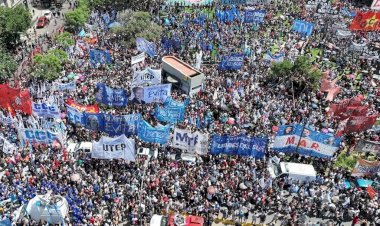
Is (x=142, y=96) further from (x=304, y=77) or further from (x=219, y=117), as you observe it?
(x=304, y=77)

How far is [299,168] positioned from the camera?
26.9m

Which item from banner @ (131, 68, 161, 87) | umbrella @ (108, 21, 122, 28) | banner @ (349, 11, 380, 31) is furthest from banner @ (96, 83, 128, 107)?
banner @ (349, 11, 380, 31)

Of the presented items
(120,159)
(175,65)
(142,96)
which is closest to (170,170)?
(120,159)

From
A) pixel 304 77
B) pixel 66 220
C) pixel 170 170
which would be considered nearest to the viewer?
pixel 66 220

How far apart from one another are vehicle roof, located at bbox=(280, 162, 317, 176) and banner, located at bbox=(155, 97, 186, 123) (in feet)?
25.2

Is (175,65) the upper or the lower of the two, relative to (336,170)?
upper

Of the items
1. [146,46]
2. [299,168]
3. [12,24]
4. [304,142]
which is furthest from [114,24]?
[299,168]

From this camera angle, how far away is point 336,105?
31.7 m

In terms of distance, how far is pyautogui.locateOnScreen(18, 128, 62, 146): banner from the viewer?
26.8 meters

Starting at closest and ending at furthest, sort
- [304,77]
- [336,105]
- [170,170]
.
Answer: [170,170], [336,105], [304,77]

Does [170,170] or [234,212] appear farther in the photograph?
[170,170]

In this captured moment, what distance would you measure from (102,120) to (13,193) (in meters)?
6.88

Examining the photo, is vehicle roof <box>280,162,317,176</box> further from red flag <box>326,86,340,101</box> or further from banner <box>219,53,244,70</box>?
banner <box>219,53,244,70</box>

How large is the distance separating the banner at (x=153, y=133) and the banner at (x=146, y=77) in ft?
24.3
